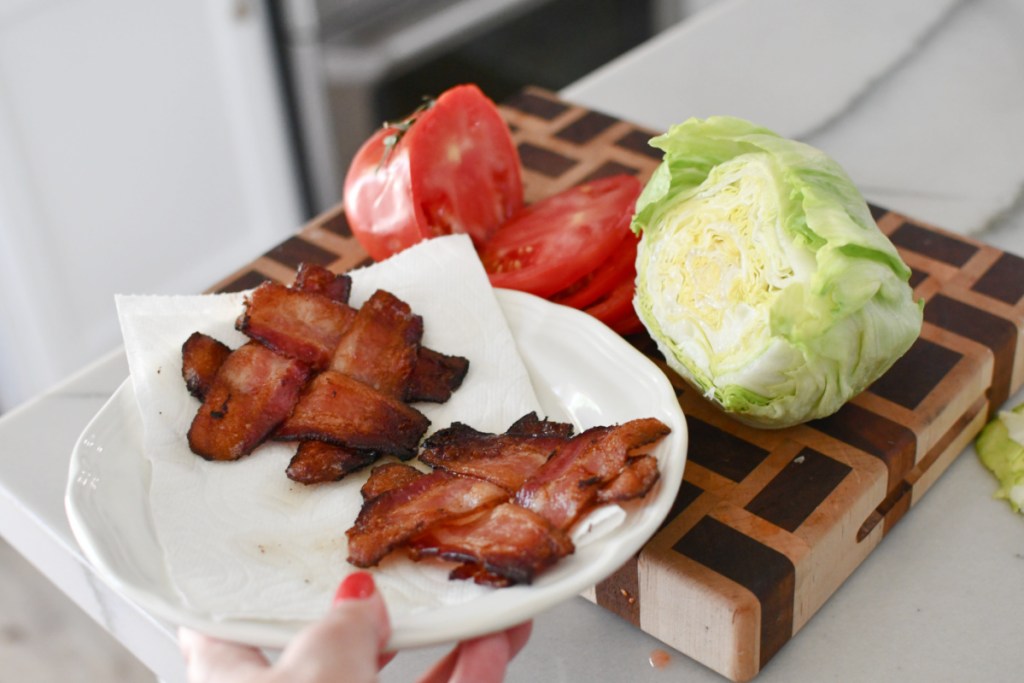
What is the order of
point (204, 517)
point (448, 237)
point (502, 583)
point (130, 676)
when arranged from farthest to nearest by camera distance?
point (130, 676), point (448, 237), point (204, 517), point (502, 583)

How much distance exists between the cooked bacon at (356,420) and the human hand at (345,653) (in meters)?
0.23

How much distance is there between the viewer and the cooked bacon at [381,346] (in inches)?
46.9

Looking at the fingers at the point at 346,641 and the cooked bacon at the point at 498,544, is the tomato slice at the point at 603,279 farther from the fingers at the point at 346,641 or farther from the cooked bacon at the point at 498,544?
the fingers at the point at 346,641

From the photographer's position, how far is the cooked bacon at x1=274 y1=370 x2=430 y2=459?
112 cm

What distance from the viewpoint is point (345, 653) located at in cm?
79

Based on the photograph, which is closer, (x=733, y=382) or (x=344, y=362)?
(x=733, y=382)

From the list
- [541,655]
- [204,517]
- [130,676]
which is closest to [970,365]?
[541,655]

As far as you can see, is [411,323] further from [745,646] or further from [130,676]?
[130,676]

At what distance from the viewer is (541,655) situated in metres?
1.10

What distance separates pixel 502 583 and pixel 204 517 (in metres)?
0.30

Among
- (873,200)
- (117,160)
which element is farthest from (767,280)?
(117,160)

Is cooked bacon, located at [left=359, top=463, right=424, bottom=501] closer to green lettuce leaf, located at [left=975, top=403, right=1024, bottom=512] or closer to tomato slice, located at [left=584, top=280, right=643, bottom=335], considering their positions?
tomato slice, located at [left=584, top=280, right=643, bottom=335]

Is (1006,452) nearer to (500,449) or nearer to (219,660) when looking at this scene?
(500,449)

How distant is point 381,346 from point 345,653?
463 millimetres
